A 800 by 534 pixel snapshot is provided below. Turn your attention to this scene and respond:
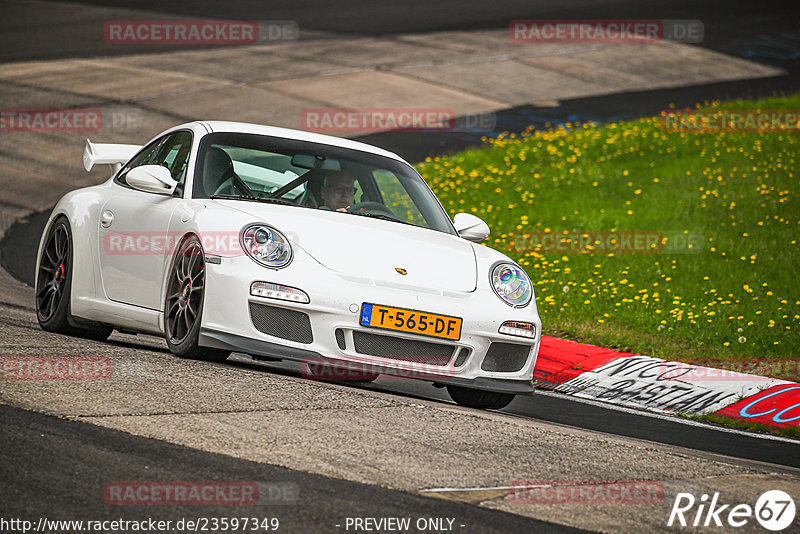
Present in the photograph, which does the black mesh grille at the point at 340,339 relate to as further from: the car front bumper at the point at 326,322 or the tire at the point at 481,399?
the tire at the point at 481,399

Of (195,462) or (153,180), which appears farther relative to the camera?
(153,180)

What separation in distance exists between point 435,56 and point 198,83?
Answer: 561 cm

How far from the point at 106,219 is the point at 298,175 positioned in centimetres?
122

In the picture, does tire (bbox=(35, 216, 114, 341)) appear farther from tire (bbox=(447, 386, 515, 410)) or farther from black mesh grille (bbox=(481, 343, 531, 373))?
black mesh grille (bbox=(481, 343, 531, 373))

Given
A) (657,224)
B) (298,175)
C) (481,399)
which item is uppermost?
(298,175)

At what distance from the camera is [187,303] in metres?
6.20

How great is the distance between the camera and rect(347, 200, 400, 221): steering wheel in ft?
23.3

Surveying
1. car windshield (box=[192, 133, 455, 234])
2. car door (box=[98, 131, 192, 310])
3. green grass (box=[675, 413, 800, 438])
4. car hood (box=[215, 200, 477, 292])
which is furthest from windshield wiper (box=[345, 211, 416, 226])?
green grass (box=[675, 413, 800, 438])

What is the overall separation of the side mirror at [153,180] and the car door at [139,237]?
76 millimetres

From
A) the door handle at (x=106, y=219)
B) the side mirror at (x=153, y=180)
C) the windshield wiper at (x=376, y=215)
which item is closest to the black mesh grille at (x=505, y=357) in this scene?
the windshield wiper at (x=376, y=215)

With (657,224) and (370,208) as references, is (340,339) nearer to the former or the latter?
(370,208)

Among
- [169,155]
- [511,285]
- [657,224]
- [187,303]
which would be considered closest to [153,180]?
[169,155]

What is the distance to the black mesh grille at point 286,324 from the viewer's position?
594 centimetres

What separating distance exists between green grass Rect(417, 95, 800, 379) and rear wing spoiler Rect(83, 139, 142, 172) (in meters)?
3.68
